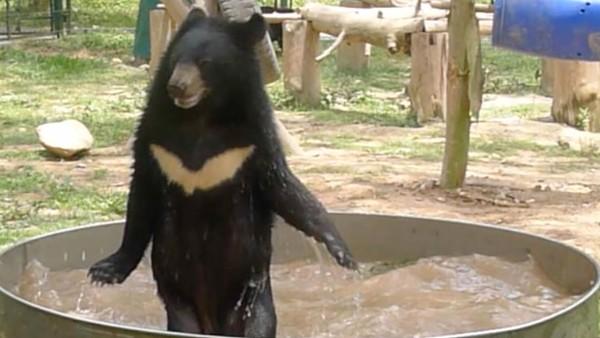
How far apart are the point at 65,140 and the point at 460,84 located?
2.76m

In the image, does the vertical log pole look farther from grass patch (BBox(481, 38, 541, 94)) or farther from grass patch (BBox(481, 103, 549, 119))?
grass patch (BBox(481, 103, 549, 119))

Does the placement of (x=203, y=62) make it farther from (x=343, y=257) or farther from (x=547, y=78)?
(x=547, y=78)

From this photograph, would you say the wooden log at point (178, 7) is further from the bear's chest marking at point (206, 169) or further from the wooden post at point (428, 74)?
the bear's chest marking at point (206, 169)

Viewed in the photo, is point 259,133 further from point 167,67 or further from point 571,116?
point 571,116

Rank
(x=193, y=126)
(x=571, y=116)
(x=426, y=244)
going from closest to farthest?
(x=193, y=126)
(x=426, y=244)
(x=571, y=116)

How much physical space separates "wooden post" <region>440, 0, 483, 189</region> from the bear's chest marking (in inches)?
162

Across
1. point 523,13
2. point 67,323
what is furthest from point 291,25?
point 67,323

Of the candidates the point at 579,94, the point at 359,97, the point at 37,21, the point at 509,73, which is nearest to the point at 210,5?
the point at 579,94

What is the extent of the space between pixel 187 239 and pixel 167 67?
0.45 meters

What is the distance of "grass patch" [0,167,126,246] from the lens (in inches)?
237

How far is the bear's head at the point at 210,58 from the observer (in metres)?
3.01

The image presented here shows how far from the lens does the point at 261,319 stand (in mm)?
3229

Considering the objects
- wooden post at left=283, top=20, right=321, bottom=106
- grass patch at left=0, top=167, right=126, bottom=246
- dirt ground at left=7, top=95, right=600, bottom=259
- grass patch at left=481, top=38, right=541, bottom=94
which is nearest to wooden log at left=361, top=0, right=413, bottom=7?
grass patch at left=481, top=38, right=541, bottom=94

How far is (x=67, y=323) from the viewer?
7.75ft
